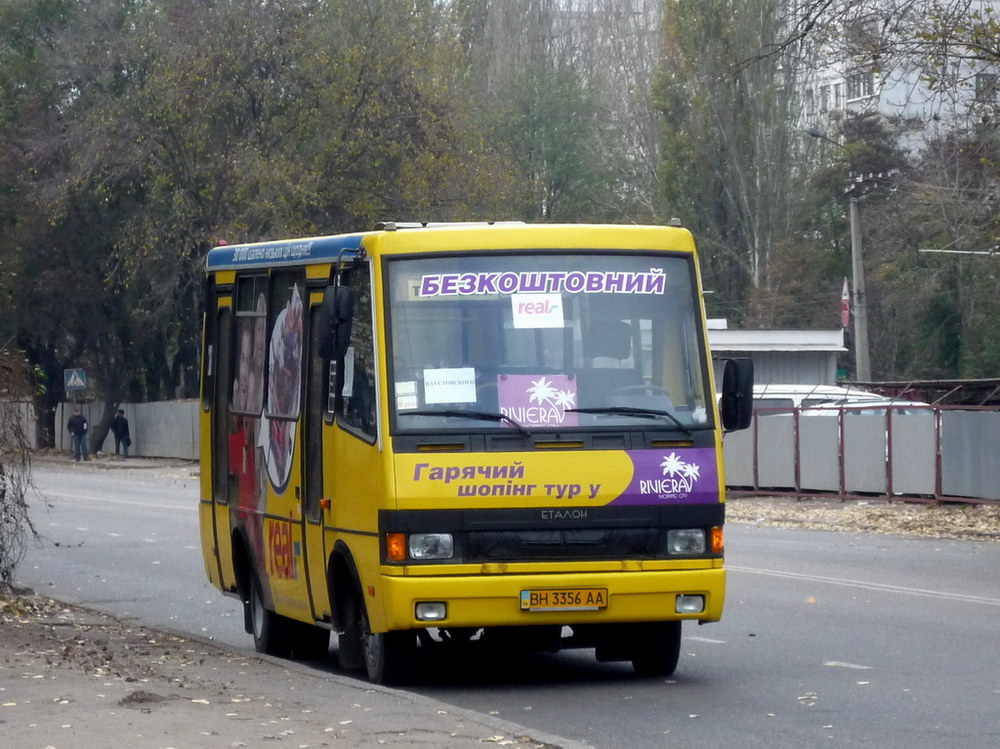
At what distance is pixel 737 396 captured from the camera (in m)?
10.6

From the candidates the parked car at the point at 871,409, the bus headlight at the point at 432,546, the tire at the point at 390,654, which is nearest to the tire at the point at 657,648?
the tire at the point at 390,654

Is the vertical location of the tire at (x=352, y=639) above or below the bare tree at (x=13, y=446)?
below

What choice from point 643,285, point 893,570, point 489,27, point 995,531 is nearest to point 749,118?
point 489,27

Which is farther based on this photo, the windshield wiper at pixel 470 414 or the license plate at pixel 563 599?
the windshield wiper at pixel 470 414

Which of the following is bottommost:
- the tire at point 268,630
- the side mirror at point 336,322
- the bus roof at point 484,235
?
the tire at point 268,630

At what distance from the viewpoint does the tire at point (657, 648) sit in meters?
10.7

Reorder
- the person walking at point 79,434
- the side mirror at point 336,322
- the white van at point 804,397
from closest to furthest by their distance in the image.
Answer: the side mirror at point 336,322
the white van at point 804,397
the person walking at point 79,434

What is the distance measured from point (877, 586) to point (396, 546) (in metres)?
7.63

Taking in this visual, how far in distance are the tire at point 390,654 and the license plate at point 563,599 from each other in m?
0.81

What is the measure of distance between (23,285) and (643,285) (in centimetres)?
4814

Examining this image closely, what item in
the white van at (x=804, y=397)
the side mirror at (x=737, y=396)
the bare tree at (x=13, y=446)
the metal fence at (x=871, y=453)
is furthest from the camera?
the white van at (x=804, y=397)

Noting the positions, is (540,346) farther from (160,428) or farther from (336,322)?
(160,428)

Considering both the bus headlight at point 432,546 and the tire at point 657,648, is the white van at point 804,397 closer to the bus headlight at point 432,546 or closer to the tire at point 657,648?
the tire at point 657,648

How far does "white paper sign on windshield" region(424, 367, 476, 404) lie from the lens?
33.0ft
